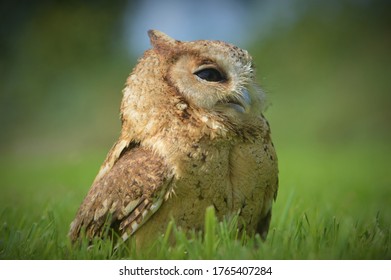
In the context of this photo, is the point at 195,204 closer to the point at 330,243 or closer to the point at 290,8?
the point at 330,243

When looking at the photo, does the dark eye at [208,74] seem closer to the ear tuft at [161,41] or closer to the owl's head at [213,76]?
the owl's head at [213,76]

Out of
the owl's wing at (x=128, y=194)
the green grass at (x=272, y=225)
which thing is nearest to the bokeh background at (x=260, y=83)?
the green grass at (x=272, y=225)

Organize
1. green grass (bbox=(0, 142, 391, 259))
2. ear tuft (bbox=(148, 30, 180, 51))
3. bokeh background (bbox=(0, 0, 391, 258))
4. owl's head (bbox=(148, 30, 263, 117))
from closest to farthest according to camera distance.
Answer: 1. green grass (bbox=(0, 142, 391, 259))
2. owl's head (bbox=(148, 30, 263, 117))
3. ear tuft (bbox=(148, 30, 180, 51))
4. bokeh background (bbox=(0, 0, 391, 258))

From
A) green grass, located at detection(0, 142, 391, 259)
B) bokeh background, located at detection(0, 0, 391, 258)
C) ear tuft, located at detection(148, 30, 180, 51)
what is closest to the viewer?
green grass, located at detection(0, 142, 391, 259)

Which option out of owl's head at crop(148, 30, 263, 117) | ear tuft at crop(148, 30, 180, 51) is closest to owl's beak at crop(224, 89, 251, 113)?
owl's head at crop(148, 30, 263, 117)

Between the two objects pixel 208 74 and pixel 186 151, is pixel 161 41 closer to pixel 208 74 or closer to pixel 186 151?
pixel 208 74

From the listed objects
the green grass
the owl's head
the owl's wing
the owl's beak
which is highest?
the owl's head

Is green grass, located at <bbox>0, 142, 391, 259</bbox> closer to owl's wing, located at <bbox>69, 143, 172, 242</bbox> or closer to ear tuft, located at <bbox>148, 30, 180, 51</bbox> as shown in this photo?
owl's wing, located at <bbox>69, 143, 172, 242</bbox>

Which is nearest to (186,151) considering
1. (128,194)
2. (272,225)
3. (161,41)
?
(128,194)
